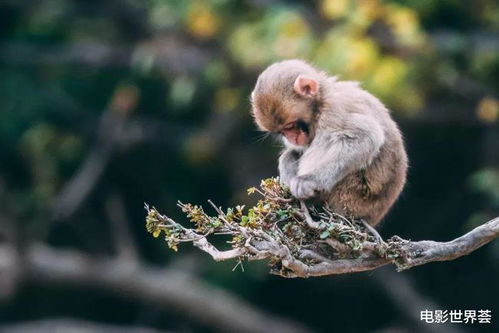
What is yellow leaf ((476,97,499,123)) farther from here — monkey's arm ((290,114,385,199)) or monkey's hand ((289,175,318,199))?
monkey's hand ((289,175,318,199))

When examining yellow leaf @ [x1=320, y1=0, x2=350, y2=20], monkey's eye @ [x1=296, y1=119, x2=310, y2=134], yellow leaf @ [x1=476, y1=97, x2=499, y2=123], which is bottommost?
monkey's eye @ [x1=296, y1=119, x2=310, y2=134]

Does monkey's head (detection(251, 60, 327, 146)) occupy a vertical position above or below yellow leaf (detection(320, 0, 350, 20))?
below

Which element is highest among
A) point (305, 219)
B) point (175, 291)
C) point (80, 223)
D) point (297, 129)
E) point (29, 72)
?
point (29, 72)

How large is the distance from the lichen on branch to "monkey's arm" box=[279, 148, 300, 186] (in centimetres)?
64

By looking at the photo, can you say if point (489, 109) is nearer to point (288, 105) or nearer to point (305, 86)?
point (305, 86)

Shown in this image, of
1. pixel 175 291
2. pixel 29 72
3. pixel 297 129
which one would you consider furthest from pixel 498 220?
pixel 29 72

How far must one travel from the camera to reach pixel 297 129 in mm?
6422

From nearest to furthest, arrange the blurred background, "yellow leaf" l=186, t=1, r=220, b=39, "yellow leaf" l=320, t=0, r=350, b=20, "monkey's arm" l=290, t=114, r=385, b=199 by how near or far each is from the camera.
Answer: "monkey's arm" l=290, t=114, r=385, b=199, "yellow leaf" l=320, t=0, r=350, b=20, "yellow leaf" l=186, t=1, r=220, b=39, the blurred background

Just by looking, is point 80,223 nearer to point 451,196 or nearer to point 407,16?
point 451,196

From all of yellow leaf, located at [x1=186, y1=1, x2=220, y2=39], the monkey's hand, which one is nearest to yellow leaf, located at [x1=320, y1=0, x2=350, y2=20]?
yellow leaf, located at [x1=186, y1=1, x2=220, y2=39]

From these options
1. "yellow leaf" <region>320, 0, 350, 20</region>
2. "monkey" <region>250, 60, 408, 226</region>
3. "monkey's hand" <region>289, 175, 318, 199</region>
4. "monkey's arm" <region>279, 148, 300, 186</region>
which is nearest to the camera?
"monkey's hand" <region>289, 175, 318, 199</region>

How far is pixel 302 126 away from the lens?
647 centimetres

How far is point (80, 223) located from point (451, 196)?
5188 mm

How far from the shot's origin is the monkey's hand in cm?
565
